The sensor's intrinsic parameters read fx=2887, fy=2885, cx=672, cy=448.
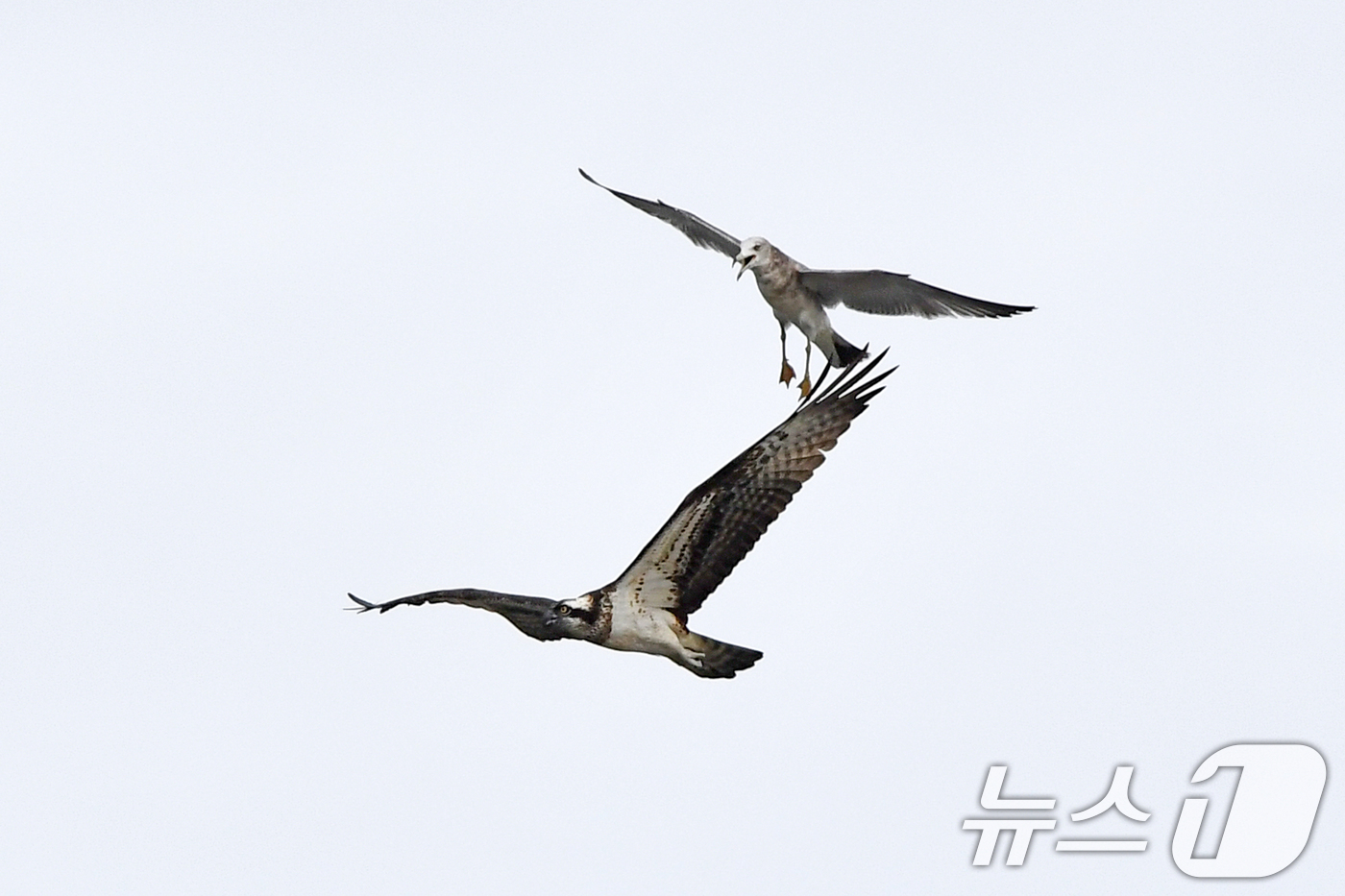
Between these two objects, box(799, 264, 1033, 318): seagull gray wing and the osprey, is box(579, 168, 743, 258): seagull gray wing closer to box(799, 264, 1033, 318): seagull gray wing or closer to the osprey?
box(799, 264, 1033, 318): seagull gray wing

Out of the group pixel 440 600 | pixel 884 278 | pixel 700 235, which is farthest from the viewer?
pixel 700 235

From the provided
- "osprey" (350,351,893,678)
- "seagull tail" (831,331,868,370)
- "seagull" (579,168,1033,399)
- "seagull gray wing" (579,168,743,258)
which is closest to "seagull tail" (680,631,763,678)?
"osprey" (350,351,893,678)

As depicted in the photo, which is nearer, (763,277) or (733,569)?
(733,569)

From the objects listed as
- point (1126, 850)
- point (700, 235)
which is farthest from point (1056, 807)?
point (700, 235)

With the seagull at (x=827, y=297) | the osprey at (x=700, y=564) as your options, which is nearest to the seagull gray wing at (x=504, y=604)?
the osprey at (x=700, y=564)

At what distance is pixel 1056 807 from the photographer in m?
22.2

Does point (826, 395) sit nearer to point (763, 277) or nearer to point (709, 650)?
point (709, 650)

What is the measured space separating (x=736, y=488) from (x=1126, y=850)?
575cm

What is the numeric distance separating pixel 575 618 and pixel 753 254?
176 inches

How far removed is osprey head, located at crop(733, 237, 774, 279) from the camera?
2236 centimetres

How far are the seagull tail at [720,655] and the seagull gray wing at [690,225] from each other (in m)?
5.42

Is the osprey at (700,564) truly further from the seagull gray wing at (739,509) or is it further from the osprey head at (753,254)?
the osprey head at (753,254)

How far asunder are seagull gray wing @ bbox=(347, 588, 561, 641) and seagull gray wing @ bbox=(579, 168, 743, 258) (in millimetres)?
5523

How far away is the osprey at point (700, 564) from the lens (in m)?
18.9
